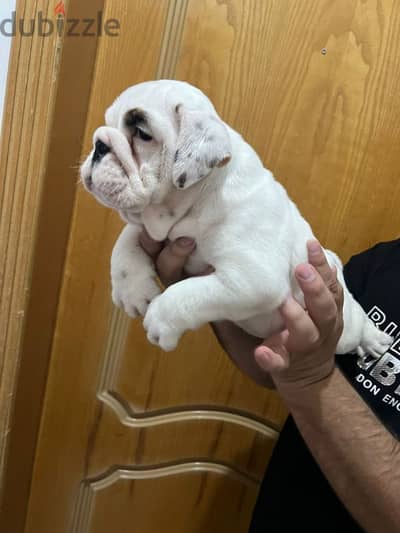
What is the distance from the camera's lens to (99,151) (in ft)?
2.22

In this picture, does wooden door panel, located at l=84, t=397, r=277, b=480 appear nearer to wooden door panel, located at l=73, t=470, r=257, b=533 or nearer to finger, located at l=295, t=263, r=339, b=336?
wooden door panel, located at l=73, t=470, r=257, b=533

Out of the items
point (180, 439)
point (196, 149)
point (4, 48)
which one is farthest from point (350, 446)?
point (4, 48)

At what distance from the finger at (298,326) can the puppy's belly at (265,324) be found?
0.04m

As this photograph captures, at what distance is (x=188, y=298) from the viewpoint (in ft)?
2.19

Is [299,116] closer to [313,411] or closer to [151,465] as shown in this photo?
[313,411]

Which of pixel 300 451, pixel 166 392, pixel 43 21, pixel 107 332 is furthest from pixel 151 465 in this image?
pixel 43 21

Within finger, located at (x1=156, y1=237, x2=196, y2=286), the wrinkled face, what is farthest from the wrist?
the wrinkled face

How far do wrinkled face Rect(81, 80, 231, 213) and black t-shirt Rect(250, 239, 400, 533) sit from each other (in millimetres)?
485

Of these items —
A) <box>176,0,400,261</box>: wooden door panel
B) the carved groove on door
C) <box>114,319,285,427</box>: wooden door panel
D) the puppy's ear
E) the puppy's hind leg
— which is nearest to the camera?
the puppy's ear

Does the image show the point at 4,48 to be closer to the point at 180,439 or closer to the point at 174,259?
the point at 174,259

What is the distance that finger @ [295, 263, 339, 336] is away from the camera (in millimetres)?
686

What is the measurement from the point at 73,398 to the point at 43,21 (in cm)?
87

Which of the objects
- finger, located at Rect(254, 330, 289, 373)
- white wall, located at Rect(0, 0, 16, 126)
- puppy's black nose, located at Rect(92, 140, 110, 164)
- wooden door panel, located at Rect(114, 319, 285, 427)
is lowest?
wooden door panel, located at Rect(114, 319, 285, 427)

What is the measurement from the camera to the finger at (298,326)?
2.29 feet
